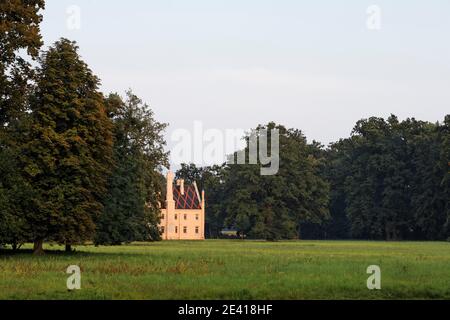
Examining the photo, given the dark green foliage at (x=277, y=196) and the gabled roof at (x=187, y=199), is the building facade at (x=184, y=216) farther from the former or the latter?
the dark green foliage at (x=277, y=196)

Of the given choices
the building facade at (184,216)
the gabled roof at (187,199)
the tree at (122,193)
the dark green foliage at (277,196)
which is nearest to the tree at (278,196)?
the dark green foliage at (277,196)

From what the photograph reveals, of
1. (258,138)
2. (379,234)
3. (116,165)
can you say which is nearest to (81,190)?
(116,165)

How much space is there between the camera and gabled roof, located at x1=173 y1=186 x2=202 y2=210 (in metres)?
165

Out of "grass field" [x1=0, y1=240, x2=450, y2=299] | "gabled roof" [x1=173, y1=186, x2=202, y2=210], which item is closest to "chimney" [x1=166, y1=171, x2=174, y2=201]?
"gabled roof" [x1=173, y1=186, x2=202, y2=210]

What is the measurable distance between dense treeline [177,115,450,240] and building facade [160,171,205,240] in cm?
458

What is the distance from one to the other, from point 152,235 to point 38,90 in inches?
1231

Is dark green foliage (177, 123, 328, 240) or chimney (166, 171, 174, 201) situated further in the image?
chimney (166, 171, 174, 201)

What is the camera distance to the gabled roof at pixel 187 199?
165 meters

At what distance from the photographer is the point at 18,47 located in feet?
159

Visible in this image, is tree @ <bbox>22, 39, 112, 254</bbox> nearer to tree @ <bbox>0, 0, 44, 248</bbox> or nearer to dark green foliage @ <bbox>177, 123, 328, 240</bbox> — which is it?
tree @ <bbox>0, 0, 44, 248</bbox>

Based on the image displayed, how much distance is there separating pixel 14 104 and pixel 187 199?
390ft

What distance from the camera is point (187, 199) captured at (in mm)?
167250
